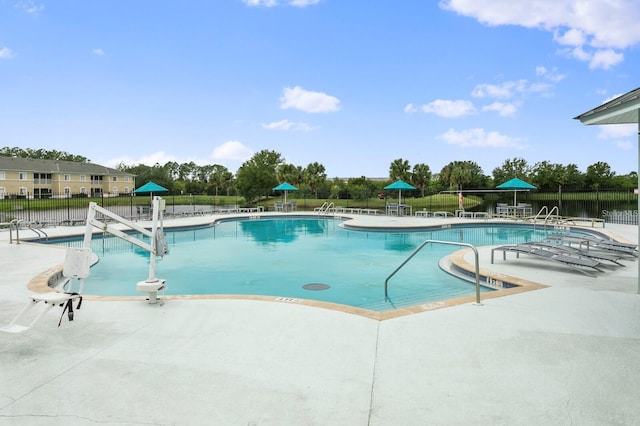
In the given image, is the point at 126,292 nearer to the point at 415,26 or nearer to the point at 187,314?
the point at 187,314

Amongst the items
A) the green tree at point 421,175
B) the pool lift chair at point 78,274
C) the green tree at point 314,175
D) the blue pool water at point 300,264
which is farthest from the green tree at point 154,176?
the pool lift chair at point 78,274

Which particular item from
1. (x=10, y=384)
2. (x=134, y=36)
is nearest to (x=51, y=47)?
(x=134, y=36)

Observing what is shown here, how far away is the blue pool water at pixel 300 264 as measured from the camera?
285 inches

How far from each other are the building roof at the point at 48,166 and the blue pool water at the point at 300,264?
139ft

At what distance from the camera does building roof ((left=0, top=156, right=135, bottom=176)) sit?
4700 centimetres

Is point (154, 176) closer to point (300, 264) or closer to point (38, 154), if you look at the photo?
point (38, 154)

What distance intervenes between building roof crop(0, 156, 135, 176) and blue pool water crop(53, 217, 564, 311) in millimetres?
42385

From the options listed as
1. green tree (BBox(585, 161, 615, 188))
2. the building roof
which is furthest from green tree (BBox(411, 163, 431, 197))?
the building roof

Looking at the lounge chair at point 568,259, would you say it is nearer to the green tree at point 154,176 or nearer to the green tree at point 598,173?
the green tree at point 598,173

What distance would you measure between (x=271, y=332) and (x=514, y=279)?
4.38 metres

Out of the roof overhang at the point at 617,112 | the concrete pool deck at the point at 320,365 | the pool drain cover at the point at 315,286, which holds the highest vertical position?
the roof overhang at the point at 617,112

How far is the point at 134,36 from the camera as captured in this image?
727 inches

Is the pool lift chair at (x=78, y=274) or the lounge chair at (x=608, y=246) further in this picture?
the lounge chair at (x=608, y=246)

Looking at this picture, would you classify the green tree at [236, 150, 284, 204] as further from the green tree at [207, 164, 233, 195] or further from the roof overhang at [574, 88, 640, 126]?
the roof overhang at [574, 88, 640, 126]
